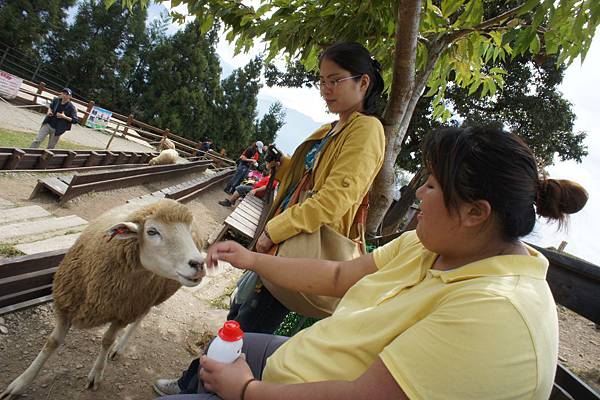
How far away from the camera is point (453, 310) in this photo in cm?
92

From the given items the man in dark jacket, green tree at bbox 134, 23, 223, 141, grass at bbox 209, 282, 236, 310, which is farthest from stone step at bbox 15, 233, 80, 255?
green tree at bbox 134, 23, 223, 141

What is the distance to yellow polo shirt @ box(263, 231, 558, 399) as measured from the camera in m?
0.82

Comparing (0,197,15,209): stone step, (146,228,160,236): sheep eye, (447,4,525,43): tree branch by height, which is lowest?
(0,197,15,209): stone step

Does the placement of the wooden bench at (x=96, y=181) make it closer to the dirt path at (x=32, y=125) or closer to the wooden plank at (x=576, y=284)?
the dirt path at (x=32, y=125)

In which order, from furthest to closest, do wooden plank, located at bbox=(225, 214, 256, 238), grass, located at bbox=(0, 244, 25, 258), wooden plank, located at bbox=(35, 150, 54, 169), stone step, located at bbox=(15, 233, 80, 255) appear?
wooden plank, located at bbox=(35, 150, 54, 169) < wooden plank, located at bbox=(225, 214, 256, 238) < stone step, located at bbox=(15, 233, 80, 255) < grass, located at bbox=(0, 244, 25, 258)

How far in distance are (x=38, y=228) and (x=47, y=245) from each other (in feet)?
2.86

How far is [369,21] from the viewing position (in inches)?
121

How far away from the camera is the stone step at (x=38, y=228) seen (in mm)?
4107

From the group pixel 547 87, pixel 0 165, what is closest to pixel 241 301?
pixel 0 165

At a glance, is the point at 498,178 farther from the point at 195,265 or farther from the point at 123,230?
the point at 123,230

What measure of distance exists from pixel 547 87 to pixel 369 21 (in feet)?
38.8

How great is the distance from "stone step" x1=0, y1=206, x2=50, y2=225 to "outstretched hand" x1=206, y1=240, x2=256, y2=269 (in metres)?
4.02

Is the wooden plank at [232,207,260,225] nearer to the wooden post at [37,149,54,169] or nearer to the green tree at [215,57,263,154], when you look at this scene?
the wooden post at [37,149,54,169]

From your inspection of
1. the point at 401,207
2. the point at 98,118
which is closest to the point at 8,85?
the point at 98,118
